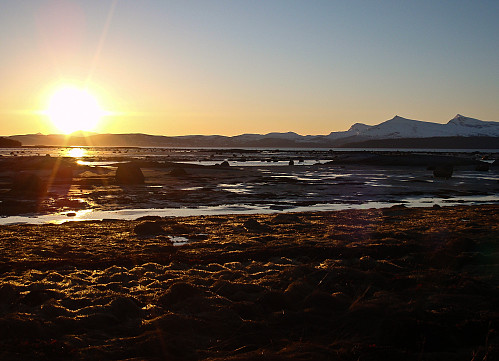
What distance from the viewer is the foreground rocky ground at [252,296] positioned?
285 inches

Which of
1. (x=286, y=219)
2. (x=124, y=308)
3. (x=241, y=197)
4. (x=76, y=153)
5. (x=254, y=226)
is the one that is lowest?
(x=241, y=197)

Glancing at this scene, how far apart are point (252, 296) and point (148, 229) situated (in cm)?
818

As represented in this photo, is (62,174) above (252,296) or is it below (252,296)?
below

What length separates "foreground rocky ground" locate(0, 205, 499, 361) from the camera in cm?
723

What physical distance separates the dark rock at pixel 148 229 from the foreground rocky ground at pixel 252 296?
16.9 inches

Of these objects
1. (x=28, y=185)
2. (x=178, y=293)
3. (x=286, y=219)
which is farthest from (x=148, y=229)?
(x=28, y=185)

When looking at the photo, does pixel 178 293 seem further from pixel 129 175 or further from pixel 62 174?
pixel 62 174

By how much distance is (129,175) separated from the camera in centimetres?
3972

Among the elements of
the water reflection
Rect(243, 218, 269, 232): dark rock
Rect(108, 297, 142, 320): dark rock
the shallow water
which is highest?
Rect(108, 297, 142, 320): dark rock

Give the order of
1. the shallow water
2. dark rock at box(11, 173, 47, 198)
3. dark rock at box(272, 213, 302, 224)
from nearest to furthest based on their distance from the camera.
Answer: dark rock at box(272, 213, 302, 224) → the shallow water → dark rock at box(11, 173, 47, 198)

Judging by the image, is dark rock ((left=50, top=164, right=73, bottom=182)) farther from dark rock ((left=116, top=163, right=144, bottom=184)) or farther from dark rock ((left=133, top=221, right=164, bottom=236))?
dark rock ((left=133, top=221, right=164, bottom=236))

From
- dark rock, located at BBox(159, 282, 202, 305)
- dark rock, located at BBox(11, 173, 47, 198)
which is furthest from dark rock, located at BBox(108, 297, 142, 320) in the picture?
dark rock, located at BBox(11, 173, 47, 198)

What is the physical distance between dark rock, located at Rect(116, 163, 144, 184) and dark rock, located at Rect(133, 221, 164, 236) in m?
22.7

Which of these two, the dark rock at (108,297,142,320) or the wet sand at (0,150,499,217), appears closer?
the dark rock at (108,297,142,320)
